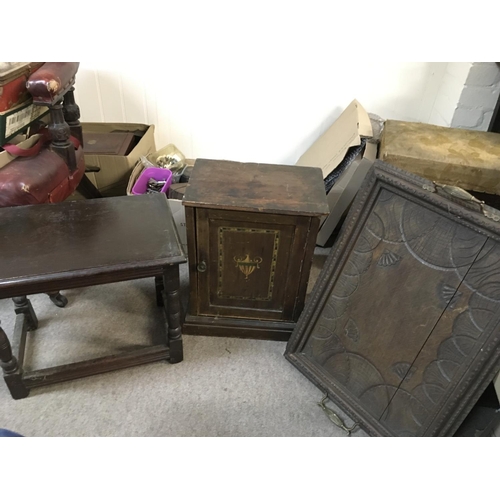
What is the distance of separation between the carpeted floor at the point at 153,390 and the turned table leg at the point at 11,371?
0.04 metres

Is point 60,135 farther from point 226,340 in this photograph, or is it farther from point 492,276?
point 492,276

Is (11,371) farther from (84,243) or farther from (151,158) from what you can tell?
(151,158)

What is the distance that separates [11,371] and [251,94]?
5.70ft

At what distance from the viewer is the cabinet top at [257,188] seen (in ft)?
4.60

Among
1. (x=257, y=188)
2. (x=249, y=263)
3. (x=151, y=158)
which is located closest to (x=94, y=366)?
(x=249, y=263)

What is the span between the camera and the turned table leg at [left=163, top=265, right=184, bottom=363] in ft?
4.51

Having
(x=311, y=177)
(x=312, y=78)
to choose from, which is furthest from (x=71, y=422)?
(x=312, y=78)

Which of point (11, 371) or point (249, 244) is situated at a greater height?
point (249, 244)

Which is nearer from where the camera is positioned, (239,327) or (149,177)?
(239,327)

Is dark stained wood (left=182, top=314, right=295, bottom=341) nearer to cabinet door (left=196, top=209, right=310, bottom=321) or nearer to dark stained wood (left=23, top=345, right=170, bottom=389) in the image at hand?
cabinet door (left=196, top=209, right=310, bottom=321)

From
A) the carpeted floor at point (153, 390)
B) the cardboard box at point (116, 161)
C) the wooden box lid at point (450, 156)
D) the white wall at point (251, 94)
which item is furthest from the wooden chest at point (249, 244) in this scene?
the white wall at point (251, 94)

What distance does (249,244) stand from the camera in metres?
1.50

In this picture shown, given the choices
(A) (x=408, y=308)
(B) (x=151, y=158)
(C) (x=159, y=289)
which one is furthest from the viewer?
(B) (x=151, y=158)

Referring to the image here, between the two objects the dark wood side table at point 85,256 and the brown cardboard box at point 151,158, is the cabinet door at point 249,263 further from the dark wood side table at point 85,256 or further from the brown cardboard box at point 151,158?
the brown cardboard box at point 151,158
